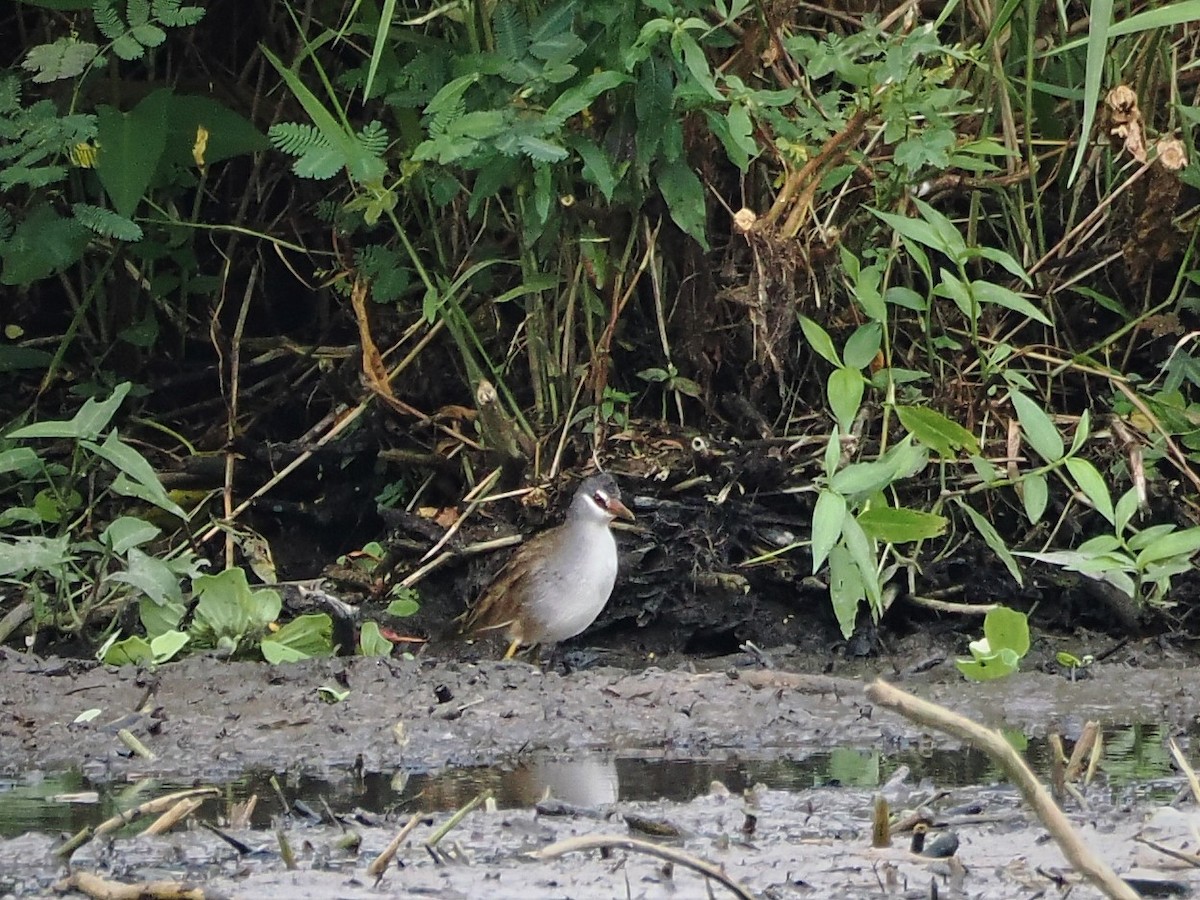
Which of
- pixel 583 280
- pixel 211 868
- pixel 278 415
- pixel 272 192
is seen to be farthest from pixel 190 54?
pixel 211 868

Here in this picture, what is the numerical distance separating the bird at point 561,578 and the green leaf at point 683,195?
85cm

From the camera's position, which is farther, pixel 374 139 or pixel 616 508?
pixel 616 508

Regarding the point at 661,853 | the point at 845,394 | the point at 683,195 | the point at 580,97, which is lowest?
the point at 845,394

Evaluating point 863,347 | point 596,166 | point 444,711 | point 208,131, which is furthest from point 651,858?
A: point 208,131

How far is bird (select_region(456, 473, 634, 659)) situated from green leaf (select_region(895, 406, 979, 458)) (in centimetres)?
100

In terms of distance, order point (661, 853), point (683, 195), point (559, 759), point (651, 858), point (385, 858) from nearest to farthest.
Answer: point (661, 853), point (385, 858), point (651, 858), point (559, 759), point (683, 195)

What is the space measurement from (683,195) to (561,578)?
1.18 meters

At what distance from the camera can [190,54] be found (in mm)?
6039

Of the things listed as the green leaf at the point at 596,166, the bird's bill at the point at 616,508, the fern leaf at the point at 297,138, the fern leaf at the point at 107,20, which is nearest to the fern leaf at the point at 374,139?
the fern leaf at the point at 297,138

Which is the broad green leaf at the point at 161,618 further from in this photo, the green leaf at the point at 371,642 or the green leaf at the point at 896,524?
the green leaf at the point at 896,524

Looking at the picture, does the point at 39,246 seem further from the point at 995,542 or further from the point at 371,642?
the point at 995,542

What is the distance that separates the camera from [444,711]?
421 cm

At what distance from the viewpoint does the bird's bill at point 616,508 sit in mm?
5219

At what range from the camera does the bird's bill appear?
522 cm
